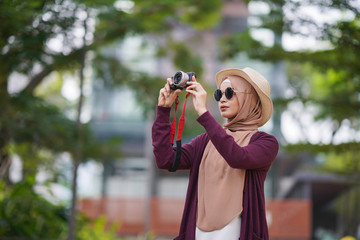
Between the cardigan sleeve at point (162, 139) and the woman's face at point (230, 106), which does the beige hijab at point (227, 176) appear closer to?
the woman's face at point (230, 106)

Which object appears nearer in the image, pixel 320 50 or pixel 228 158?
pixel 228 158

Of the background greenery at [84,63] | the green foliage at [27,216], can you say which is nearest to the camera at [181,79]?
the background greenery at [84,63]

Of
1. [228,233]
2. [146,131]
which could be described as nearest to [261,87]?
[228,233]

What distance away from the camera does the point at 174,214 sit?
15.5 metres

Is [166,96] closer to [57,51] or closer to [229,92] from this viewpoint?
[229,92]

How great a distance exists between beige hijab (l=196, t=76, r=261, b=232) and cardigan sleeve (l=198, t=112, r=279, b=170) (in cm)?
11

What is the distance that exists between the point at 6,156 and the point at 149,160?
269 inches

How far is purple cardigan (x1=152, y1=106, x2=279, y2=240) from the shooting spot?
8.05ft

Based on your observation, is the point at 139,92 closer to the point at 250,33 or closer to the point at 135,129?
the point at 250,33

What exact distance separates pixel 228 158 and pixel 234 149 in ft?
0.16

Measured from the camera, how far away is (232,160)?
246 cm

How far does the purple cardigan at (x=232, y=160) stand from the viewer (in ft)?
8.05

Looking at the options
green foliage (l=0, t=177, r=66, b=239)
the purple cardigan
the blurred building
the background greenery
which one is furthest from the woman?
the blurred building

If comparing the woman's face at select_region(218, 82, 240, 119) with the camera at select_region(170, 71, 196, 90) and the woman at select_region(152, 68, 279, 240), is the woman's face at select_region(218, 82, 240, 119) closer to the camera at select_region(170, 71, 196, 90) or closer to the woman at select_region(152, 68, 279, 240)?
the woman at select_region(152, 68, 279, 240)
